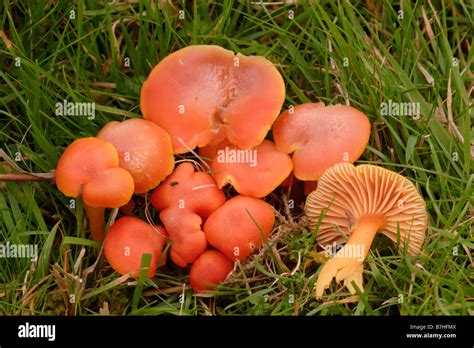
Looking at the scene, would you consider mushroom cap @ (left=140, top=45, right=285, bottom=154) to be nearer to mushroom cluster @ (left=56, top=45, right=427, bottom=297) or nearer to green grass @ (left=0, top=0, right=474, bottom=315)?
mushroom cluster @ (left=56, top=45, right=427, bottom=297)

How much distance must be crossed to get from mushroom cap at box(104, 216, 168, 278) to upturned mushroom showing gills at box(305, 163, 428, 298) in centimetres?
74

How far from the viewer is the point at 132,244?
11.2ft

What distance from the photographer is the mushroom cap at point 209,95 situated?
356cm

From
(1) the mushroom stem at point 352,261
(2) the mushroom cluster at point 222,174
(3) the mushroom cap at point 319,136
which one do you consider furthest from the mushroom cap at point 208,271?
(3) the mushroom cap at point 319,136

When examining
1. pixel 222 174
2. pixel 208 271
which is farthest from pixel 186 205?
pixel 208 271

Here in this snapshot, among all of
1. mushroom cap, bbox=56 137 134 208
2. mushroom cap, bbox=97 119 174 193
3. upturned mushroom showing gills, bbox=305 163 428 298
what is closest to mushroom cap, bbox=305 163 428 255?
upturned mushroom showing gills, bbox=305 163 428 298

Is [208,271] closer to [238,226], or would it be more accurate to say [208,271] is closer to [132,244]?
[238,226]

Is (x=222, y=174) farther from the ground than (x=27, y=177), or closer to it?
farther from the ground

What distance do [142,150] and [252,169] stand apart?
52cm

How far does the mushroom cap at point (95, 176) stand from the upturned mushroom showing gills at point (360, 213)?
896 millimetres

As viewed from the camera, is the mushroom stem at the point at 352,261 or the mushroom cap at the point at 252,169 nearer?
the mushroom stem at the point at 352,261

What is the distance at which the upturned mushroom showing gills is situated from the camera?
333cm

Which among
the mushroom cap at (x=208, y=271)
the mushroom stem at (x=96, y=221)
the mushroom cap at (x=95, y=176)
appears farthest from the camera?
the mushroom stem at (x=96, y=221)

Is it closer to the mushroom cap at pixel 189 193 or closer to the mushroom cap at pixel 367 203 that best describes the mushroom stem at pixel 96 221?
the mushroom cap at pixel 189 193
